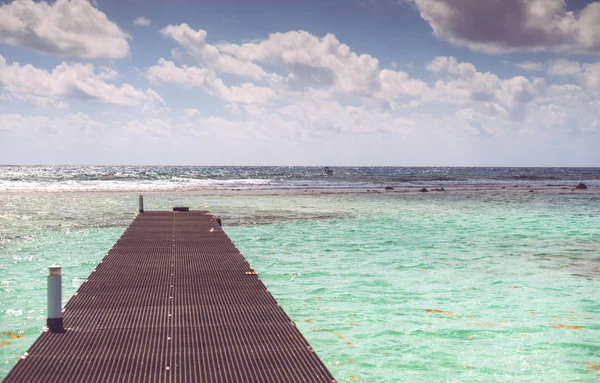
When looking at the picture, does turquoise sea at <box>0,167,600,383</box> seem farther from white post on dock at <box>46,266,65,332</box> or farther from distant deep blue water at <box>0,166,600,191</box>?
distant deep blue water at <box>0,166,600,191</box>

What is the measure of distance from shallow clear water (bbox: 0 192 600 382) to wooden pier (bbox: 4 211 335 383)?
136 cm

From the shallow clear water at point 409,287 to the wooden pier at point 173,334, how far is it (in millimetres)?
1359

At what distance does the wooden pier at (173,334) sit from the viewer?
21.1 feet

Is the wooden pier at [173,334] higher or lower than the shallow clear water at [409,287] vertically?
higher

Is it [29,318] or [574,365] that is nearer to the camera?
[574,365]

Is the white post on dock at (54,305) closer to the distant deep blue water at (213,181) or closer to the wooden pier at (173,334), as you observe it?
the wooden pier at (173,334)

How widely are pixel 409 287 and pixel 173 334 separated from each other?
7815 millimetres

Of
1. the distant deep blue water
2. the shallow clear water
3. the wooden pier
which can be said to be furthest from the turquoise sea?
the distant deep blue water

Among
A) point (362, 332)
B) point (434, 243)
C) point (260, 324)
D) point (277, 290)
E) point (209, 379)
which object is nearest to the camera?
point (209, 379)

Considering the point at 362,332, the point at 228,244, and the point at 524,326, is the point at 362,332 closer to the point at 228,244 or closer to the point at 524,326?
the point at 524,326

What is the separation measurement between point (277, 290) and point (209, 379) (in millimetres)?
7682

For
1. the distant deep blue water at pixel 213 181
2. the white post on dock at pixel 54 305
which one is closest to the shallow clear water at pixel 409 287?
the white post on dock at pixel 54 305

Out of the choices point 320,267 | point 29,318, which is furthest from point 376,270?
point 29,318

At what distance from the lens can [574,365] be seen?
898 cm
